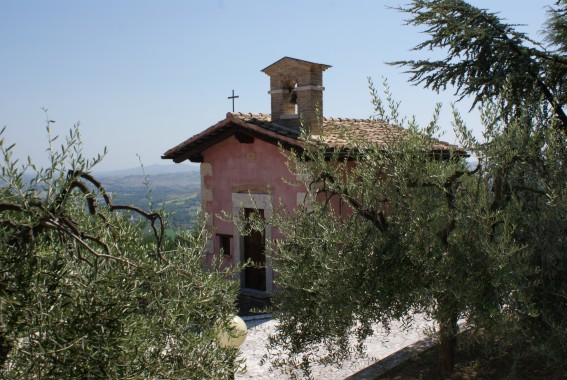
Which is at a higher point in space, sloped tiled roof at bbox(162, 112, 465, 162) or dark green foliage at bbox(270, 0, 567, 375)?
sloped tiled roof at bbox(162, 112, 465, 162)

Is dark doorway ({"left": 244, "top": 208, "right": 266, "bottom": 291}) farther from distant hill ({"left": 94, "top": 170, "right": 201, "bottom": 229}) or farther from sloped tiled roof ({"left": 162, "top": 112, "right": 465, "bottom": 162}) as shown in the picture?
sloped tiled roof ({"left": 162, "top": 112, "right": 465, "bottom": 162})

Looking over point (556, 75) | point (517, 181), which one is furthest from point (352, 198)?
point (556, 75)

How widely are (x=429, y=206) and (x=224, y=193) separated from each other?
8.41 meters

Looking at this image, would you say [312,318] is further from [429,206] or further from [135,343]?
[135,343]

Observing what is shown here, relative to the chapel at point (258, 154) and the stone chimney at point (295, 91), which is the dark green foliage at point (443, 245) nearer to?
the chapel at point (258, 154)

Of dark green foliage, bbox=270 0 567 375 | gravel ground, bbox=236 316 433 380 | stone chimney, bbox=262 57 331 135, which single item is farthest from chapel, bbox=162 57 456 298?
dark green foliage, bbox=270 0 567 375

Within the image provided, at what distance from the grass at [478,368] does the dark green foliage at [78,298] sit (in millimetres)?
4494

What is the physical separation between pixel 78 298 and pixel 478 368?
6.02m

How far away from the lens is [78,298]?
2.96m

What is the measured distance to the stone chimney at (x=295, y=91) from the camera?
42.6 feet

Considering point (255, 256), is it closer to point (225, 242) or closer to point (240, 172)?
point (225, 242)

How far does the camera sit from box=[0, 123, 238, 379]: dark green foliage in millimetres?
2814

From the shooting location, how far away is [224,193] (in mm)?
14125

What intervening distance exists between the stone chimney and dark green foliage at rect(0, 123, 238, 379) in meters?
9.39
